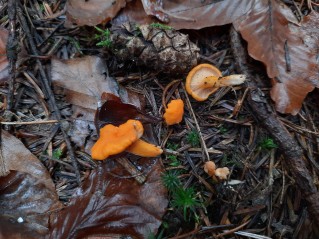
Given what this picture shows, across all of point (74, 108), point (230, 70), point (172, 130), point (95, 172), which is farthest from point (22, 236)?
point (230, 70)

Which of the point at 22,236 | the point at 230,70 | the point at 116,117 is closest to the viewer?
the point at 22,236

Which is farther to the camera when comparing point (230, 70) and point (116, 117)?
point (230, 70)

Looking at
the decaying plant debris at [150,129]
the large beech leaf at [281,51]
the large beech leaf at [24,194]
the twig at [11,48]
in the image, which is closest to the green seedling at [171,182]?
the decaying plant debris at [150,129]

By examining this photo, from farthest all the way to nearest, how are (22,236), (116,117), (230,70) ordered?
(230,70)
(116,117)
(22,236)

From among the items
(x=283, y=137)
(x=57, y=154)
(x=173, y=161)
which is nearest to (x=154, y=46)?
(x=173, y=161)

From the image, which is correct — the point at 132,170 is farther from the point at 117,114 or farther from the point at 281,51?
the point at 281,51

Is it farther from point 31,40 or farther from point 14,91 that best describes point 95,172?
point 31,40

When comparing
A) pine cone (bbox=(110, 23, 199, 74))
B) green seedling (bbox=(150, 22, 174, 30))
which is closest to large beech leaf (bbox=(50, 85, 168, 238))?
pine cone (bbox=(110, 23, 199, 74))
